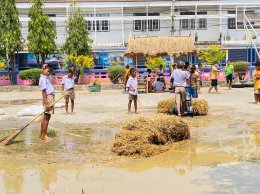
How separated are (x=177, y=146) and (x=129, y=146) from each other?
1.09 metres

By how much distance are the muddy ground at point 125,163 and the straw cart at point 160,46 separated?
38.8 feet

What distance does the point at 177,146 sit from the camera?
8422mm

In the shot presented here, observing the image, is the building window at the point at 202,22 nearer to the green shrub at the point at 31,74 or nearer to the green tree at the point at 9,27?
the green shrub at the point at 31,74

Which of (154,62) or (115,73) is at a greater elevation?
(154,62)

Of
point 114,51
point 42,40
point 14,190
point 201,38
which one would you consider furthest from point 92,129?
point 201,38

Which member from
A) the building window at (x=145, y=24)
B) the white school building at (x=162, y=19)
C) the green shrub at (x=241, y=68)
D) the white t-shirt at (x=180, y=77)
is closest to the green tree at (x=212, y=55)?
the green shrub at (x=241, y=68)

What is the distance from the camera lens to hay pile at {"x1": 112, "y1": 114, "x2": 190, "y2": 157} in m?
7.77

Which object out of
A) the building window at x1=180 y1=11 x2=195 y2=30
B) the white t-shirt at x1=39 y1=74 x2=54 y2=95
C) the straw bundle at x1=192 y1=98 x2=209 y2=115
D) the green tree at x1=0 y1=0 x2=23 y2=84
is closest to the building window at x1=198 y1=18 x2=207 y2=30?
the building window at x1=180 y1=11 x2=195 y2=30

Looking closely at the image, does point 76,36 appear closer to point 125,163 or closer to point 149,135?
point 149,135

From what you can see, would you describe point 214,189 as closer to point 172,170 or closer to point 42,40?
point 172,170

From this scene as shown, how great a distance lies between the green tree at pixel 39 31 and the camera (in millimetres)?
27625

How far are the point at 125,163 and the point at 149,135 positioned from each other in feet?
3.56

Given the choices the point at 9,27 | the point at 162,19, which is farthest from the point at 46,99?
the point at 162,19

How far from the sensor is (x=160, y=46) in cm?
2323
